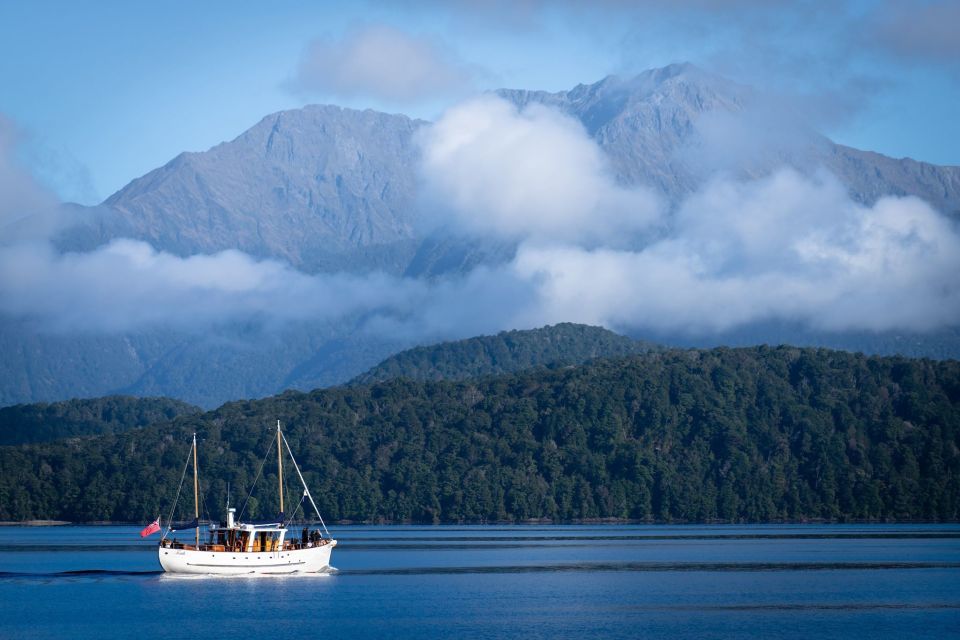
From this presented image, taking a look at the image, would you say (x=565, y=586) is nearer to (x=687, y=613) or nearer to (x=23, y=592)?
(x=687, y=613)

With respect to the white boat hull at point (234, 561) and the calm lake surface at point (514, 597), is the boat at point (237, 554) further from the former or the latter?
the calm lake surface at point (514, 597)

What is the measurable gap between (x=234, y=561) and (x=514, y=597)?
29.0 metres

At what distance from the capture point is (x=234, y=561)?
134500 mm

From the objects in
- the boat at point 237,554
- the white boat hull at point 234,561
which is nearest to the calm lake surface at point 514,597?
the white boat hull at point 234,561

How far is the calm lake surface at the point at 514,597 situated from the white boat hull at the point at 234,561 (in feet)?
4.39

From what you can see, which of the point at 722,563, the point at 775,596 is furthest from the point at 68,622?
the point at 722,563

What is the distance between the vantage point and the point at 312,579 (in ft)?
452

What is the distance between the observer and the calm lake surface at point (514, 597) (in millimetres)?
100500

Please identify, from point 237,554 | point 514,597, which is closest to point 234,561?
point 237,554

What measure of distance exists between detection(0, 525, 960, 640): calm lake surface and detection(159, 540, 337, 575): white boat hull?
134 cm

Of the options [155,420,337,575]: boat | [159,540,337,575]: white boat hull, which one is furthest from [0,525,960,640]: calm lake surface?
[155,420,337,575]: boat

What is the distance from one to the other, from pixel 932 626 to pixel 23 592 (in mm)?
75738

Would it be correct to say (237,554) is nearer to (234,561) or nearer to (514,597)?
(234,561)

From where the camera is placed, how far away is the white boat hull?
134m
